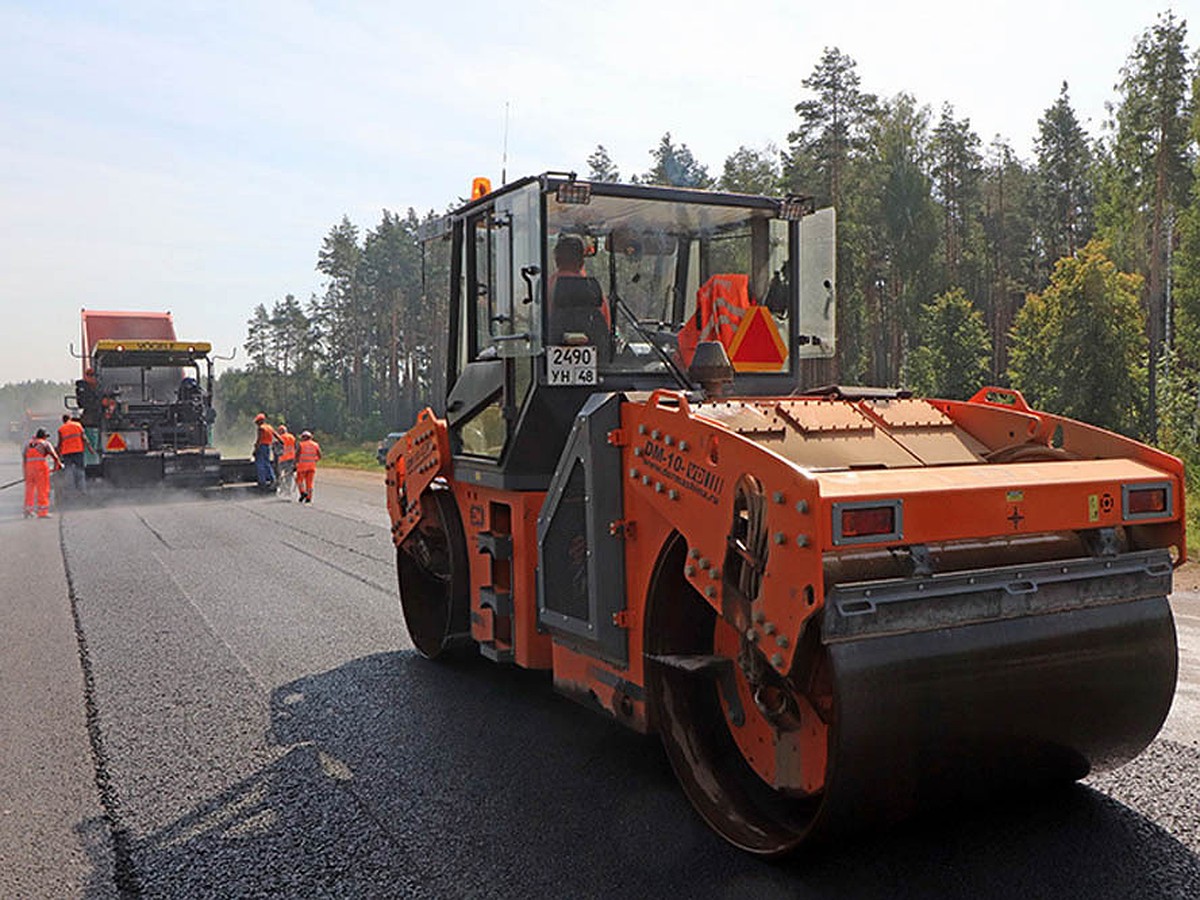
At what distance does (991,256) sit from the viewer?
4462 cm

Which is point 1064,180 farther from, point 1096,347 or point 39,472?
point 39,472

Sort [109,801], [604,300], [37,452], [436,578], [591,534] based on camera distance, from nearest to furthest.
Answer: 1. [591,534]
2. [109,801]
3. [604,300]
4. [436,578]
5. [37,452]

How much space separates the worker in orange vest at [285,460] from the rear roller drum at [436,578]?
12.6 m

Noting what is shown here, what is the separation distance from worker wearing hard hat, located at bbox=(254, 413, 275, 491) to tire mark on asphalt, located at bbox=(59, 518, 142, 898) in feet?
40.3

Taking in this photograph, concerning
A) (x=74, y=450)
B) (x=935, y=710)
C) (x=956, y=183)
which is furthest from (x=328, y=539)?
(x=956, y=183)

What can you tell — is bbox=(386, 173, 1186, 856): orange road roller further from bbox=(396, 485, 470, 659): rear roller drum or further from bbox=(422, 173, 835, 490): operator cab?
bbox=(396, 485, 470, 659): rear roller drum

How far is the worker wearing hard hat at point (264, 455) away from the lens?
18375 mm

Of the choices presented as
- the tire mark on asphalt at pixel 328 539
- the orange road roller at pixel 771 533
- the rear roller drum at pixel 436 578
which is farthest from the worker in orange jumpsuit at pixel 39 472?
the orange road roller at pixel 771 533

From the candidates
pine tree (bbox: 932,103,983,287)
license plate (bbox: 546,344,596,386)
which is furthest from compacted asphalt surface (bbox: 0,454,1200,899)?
pine tree (bbox: 932,103,983,287)

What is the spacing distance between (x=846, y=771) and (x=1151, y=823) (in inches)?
51.8

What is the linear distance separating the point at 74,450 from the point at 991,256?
37653 millimetres

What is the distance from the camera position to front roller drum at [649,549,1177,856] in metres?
2.91

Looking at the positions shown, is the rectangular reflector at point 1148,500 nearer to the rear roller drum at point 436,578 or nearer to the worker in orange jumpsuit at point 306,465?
the rear roller drum at point 436,578

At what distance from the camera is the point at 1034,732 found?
10.4 ft
